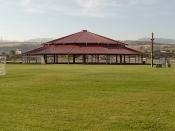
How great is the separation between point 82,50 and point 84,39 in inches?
245

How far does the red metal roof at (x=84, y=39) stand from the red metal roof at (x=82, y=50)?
4.27ft

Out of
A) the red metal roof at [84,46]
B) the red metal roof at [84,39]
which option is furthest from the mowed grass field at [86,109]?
the red metal roof at [84,39]

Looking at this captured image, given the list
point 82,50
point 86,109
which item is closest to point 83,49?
point 82,50

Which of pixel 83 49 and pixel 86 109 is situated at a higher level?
pixel 83 49

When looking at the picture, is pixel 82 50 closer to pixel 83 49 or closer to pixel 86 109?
pixel 83 49

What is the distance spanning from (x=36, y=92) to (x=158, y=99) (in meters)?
6.21

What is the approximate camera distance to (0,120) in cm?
1434

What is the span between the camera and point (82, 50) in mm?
88000

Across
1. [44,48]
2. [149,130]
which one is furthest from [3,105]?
[44,48]

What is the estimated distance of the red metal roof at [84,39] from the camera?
91.8m

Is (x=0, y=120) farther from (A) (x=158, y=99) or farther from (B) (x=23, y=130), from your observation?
(A) (x=158, y=99)

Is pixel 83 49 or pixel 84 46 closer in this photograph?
pixel 83 49

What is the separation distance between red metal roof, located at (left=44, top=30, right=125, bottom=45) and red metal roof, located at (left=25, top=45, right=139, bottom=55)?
1.30 metres

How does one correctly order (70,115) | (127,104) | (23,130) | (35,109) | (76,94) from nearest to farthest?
(23,130) < (70,115) < (35,109) < (127,104) < (76,94)
